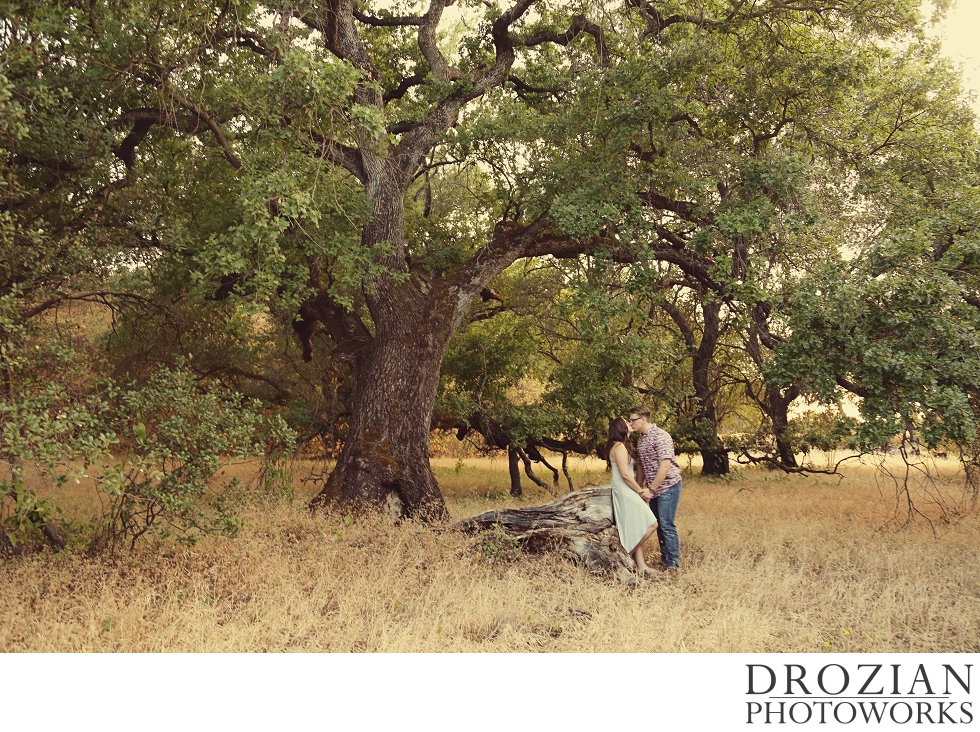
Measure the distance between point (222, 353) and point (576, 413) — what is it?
26.9 ft

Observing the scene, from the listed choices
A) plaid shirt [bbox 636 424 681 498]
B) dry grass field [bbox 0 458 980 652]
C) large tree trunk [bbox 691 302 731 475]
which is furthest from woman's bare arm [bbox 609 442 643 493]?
large tree trunk [bbox 691 302 731 475]

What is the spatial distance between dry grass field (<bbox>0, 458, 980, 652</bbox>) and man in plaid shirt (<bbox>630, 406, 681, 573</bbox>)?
12.8 inches

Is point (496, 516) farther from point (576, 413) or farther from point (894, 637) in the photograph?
point (576, 413)

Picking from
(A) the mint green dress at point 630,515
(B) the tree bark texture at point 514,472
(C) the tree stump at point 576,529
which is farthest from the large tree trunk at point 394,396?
(B) the tree bark texture at point 514,472

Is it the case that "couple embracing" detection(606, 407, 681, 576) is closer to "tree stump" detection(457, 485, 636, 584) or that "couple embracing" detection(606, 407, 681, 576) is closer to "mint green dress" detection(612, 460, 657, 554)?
"mint green dress" detection(612, 460, 657, 554)

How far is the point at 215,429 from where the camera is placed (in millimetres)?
8406

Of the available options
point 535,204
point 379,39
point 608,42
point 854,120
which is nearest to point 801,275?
point 854,120

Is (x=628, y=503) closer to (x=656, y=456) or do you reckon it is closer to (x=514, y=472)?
(x=656, y=456)

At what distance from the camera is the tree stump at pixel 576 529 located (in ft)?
28.4

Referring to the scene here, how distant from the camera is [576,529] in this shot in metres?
9.26

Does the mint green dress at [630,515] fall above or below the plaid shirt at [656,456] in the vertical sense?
below

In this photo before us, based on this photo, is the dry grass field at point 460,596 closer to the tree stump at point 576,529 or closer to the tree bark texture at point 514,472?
the tree stump at point 576,529

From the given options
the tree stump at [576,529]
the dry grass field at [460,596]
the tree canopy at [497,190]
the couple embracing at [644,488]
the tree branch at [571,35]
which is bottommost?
the dry grass field at [460,596]

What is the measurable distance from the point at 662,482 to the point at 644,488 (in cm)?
23
